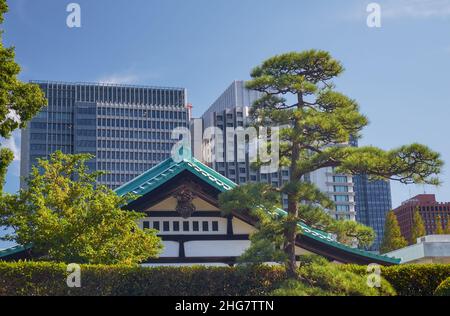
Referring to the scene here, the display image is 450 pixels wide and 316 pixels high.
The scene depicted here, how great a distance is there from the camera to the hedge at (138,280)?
19.5 meters

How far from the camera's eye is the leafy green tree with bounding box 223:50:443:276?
63.2ft

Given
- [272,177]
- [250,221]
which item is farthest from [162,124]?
[250,221]

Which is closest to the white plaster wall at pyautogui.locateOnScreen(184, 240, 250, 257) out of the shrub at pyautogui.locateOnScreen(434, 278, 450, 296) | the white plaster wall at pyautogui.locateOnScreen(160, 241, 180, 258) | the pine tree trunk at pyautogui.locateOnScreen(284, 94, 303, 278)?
the white plaster wall at pyautogui.locateOnScreen(160, 241, 180, 258)

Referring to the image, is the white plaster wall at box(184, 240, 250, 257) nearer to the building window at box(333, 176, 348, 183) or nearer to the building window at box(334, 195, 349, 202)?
the building window at box(334, 195, 349, 202)

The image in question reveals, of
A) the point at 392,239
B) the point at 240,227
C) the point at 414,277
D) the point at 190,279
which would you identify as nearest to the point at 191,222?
the point at 240,227

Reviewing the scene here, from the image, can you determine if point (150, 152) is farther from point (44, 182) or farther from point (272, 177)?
point (44, 182)

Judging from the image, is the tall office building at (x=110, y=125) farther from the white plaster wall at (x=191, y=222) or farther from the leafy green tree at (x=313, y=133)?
the leafy green tree at (x=313, y=133)

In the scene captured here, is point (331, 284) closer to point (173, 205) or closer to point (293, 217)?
point (293, 217)

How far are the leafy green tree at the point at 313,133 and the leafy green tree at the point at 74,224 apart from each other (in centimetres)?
598

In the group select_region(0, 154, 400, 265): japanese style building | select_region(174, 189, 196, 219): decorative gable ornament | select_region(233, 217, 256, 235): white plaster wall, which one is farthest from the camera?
select_region(233, 217, 256, 235): white plaster wall

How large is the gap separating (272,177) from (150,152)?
34.3 meters

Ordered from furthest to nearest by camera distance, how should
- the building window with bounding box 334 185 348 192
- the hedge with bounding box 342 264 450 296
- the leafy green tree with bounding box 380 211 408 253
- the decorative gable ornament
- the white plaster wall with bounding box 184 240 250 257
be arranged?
1. the building window with bounding box 334 185 348 192
2. the leafy green tree with bounding box 380 211 408 253
3. the white plaster wall with bounding box 184 240 250 257
4. the decorative gable ornament
5. the hedge with bounding box 342 264 450 296

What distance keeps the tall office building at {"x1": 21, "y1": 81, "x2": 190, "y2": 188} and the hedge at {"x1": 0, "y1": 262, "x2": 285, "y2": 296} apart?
5698 inches

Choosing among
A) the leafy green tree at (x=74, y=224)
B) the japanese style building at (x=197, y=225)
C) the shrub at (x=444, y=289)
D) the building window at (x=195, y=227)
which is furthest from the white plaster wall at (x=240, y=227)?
the shrub at (x=444, y=289)
